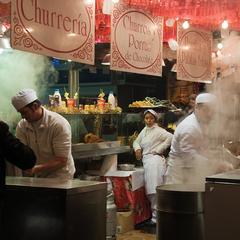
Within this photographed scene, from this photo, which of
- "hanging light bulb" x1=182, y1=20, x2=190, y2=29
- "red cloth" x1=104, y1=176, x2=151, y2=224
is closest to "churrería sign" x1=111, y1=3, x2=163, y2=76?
"hanging light bulb" x1=182, y1=20, x2=190, y2=29

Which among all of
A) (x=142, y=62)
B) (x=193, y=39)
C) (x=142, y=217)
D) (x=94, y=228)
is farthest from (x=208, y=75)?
(x=94, y=228)

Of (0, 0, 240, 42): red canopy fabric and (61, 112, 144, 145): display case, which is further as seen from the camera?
(61, 112, 144, 145): display case

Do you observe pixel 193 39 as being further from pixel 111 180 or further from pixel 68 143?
pixel 68 143

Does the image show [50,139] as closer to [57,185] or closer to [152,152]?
[57,185]

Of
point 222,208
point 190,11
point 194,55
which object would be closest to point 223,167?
point 194,55

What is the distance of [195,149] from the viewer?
5.66m

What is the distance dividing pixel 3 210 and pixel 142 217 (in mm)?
4797

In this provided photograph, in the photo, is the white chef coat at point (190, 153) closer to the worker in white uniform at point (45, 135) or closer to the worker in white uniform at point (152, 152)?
the worker in white uniform at point (45, 135)

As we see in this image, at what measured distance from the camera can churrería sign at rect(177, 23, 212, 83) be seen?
643 cm

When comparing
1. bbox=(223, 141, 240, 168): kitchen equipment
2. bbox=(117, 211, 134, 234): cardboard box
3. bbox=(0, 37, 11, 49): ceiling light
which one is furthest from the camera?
bbox=(117, 211, 134, 234): cardboard box

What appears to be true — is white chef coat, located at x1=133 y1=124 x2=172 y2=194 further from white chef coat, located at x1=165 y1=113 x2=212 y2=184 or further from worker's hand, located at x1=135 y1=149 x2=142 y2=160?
white chef coat, located at x1=165 y1=113 x2=212 y2=184

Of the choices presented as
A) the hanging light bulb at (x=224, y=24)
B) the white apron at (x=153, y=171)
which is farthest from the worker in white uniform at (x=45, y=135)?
the white apron at (x=153, y=171)

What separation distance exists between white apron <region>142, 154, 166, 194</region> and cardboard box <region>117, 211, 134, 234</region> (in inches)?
24.8

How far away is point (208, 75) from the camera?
7.09 m
